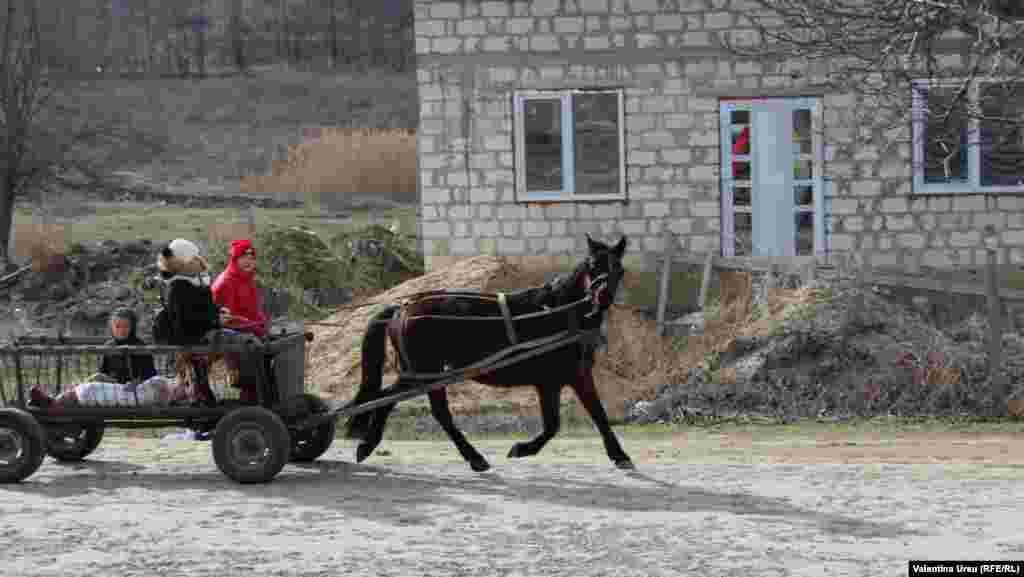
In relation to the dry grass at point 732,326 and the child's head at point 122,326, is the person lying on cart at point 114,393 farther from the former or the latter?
the dry grass at point 732,326

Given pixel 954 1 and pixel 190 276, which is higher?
pixel 954 1

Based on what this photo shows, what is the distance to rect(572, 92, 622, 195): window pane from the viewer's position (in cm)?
2352

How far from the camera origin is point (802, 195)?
23.6 metres

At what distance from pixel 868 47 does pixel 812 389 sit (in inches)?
→ 239

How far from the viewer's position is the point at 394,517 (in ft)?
37.1

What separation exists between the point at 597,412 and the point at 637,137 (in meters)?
10.8

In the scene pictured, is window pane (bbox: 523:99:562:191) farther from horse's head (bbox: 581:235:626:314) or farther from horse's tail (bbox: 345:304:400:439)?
horse's head (bbox: 581:235:626:314)

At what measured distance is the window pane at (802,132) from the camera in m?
23.4

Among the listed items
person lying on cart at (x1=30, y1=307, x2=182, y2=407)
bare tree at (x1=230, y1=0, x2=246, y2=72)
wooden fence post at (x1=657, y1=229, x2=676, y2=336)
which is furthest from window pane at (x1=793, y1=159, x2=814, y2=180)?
bare tree at (x1=230, y1=0, x2=246, y2=72)

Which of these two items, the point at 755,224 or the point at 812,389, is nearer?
the point at 812,389

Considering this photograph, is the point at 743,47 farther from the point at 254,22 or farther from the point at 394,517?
the point at 254,22

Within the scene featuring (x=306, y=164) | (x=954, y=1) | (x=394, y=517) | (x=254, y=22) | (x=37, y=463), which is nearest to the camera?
(x=394, y=517)

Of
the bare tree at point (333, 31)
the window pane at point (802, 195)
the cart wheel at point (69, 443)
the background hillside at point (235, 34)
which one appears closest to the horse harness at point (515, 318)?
the cart wheel at point (69, 443)

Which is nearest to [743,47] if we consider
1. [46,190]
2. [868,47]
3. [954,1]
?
[868,47]
